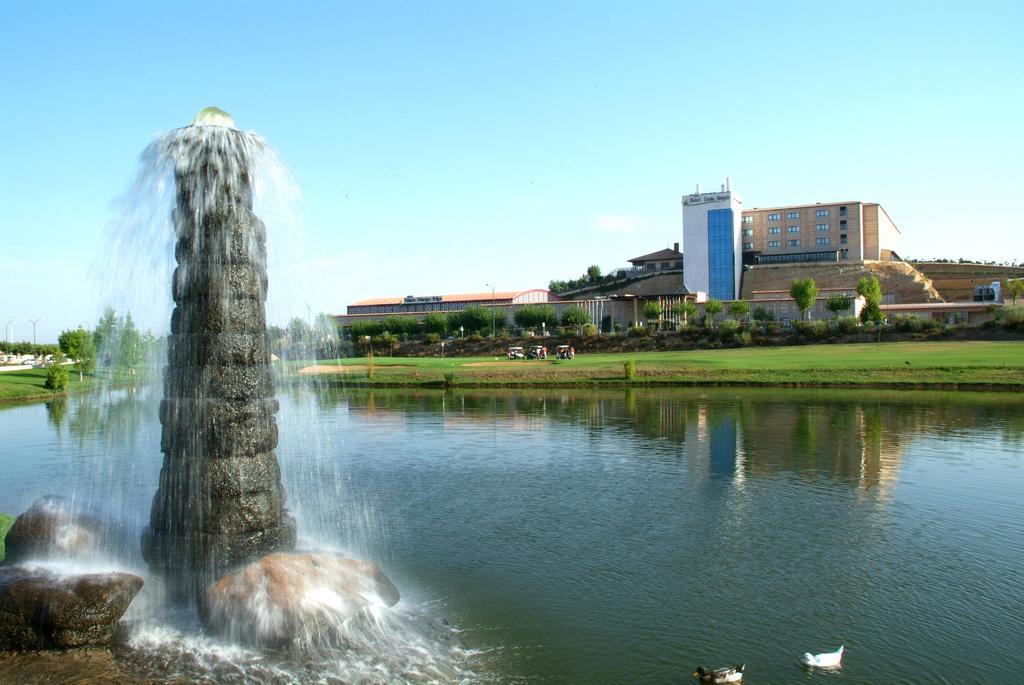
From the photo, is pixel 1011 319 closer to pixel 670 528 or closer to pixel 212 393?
pixel 670 528

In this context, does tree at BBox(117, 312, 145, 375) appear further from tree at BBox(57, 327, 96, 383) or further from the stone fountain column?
tree at BBox(57, 327, 96, 383)

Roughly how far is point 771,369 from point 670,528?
44479 millimetres

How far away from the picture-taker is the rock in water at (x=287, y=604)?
11477mm

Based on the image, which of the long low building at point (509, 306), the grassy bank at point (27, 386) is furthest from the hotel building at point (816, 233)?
the grassy bank at point (27, 386)

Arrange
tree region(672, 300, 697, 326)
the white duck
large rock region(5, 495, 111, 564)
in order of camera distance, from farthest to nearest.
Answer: tree region(672, 300, 697, 326), large rock region(5, 495, 111, 564), the white duck

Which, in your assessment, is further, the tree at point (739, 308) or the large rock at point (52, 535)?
the tree at point (739, 308)

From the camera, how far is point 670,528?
17500 millimetres

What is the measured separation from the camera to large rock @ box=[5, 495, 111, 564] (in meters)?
14.1

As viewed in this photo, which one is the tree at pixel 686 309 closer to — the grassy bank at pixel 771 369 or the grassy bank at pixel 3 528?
the grassy bank at pixel 771 369

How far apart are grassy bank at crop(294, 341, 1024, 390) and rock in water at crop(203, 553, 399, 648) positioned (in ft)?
128

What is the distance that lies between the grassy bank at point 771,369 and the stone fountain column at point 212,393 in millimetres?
37135

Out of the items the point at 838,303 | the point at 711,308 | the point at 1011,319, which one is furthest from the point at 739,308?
the point at 1011,319

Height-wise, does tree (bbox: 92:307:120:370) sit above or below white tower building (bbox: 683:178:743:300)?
below

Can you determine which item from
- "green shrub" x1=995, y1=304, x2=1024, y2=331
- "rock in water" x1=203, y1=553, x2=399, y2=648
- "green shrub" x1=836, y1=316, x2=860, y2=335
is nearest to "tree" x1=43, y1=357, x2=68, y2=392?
"rock in water" x1=203, y1=553, x2=399, y2=648
